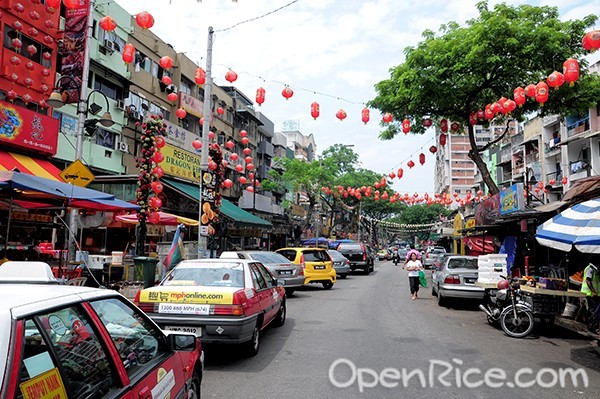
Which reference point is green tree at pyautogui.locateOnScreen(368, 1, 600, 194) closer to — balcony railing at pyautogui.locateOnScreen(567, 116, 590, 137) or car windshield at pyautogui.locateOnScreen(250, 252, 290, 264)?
car windshield at pyautogui.locateOnScreen(250, 252, 290, 264)

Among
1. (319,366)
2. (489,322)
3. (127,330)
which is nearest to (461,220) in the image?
(489,322)

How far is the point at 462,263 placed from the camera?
1403 centimetres

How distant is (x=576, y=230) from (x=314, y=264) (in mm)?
11534

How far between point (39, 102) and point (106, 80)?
4.58 metres

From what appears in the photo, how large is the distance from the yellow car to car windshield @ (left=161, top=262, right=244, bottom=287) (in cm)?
1010

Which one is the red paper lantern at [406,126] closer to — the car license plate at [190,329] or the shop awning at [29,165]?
the shop awning at [29,165]

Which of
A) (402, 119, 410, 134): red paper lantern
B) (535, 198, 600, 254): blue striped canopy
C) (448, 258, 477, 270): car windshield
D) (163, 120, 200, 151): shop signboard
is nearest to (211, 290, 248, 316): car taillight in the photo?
(535, 198, 600, 254): blue striped canopy

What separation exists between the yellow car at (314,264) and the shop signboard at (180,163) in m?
9.16

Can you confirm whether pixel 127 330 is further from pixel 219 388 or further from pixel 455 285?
pixel 455 285

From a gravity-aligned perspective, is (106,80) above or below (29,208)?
above

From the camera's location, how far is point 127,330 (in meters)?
3.18

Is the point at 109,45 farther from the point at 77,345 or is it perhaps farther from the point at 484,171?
the point at 77,345
